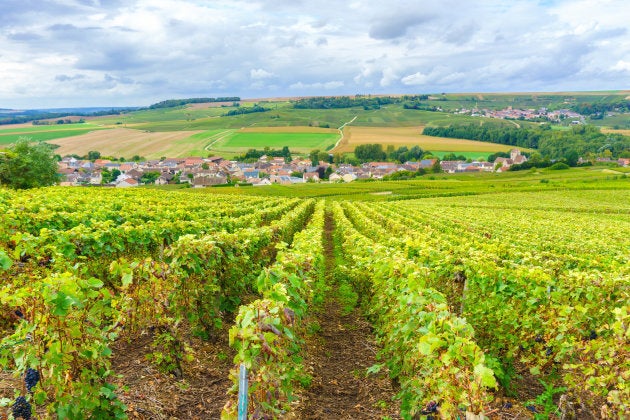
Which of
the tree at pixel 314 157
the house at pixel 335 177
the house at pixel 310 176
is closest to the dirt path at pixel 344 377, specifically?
the house at pixel 335 177

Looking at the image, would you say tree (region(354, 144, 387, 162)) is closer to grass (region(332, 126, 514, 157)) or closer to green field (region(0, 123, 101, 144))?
grass (region(332, 126, 514, 157))

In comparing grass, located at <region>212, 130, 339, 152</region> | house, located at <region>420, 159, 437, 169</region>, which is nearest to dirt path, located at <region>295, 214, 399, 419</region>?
house, located at <region>420, 159, 437, 169</region>

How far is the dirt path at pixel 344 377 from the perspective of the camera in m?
6.11

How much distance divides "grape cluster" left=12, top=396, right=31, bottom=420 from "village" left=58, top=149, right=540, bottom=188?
322 ft

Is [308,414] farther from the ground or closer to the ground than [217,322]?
closer to the ground

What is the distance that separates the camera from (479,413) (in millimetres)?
3570

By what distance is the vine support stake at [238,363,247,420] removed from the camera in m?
3.93

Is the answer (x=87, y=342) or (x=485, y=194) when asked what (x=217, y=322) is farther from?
(x=485, y=194)

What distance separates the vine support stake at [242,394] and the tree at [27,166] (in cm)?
5737

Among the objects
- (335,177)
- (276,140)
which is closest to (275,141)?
(276,140)

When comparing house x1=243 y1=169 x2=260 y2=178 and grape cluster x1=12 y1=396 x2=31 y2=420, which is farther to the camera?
house x1=243 y1=169 x2=260 y2=178

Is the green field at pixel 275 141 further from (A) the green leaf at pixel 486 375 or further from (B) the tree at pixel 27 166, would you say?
(A) the green leaf at pixel 486 375

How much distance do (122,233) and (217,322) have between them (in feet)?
11.1

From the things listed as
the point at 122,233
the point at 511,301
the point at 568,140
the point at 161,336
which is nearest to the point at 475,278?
the point at 511,301
